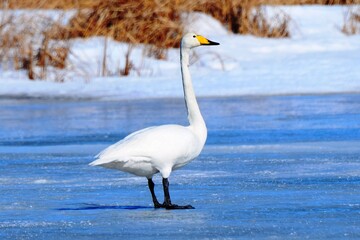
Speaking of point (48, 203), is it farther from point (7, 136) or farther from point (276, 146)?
point (7, 136)

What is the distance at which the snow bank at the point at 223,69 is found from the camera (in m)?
14.6

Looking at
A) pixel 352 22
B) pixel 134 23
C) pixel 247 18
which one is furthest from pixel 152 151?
pixel 352 22

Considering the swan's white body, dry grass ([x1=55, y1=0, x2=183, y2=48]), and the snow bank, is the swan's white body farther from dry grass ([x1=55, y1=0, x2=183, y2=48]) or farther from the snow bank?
dry grass ([x1=55, y1=0, x2=183, y2=48])

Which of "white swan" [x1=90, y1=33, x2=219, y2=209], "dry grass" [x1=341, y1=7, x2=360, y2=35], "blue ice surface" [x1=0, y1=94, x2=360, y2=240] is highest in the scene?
"white swan" [x1=90, y1=33, x2=219, y2=209]

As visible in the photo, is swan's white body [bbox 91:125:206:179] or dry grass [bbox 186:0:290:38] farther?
dry grass [bbox 186:0:290:38]

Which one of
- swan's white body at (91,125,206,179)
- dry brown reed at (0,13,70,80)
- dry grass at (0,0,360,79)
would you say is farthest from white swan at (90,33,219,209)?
dry brown reed at (0,13,70,80)

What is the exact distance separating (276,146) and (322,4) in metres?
13.8

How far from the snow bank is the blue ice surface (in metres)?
1.86

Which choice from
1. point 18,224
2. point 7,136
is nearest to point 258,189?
point 18,224

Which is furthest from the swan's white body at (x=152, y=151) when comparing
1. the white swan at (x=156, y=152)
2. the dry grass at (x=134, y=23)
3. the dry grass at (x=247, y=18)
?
the dry grass at (x=247, y=18)

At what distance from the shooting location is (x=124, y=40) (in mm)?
17609

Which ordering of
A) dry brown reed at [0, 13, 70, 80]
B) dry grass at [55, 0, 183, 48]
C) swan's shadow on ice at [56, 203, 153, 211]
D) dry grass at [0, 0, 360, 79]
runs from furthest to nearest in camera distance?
dry grass at [55, 0, 183, 48]
dry grass at [0, 0, 360, 79]
dry brown reed at [0, 13, 70, 80]
swan's shadow on ice at [56, 203, 153, 211]

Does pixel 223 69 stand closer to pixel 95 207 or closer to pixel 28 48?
pixel 28 48

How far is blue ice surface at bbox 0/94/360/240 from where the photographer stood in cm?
551
